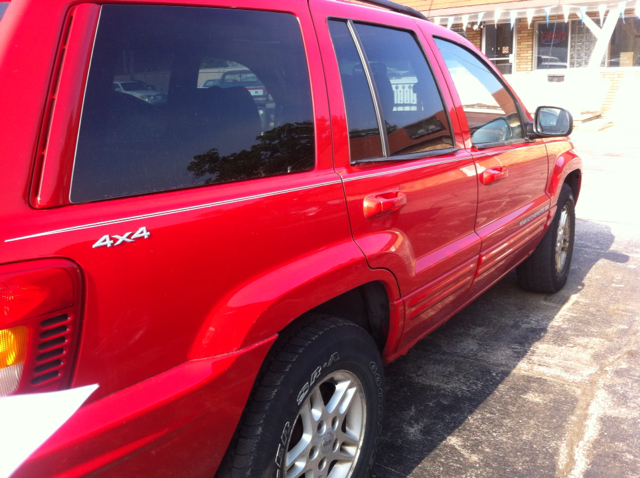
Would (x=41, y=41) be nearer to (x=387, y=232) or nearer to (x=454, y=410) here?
(x=387, y=232)

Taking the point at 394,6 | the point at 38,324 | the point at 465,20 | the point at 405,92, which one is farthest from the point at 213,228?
the point at 465,20

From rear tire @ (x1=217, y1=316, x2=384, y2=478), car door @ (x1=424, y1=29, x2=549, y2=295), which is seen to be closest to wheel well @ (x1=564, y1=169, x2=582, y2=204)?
car door @ (x1=424, y1=29, x2=549, y2=295)

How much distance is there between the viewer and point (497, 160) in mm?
3271

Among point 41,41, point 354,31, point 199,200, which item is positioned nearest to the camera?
point 41,41

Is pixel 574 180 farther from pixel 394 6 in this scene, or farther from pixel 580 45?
pixel 580 45

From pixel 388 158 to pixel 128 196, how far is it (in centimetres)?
121

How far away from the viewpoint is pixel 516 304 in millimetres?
4504

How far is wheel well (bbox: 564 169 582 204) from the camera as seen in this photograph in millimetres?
4676

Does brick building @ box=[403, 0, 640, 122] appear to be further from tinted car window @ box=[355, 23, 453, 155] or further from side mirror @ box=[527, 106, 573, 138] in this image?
tinted car window @ box=[355, 23, 453, 155]

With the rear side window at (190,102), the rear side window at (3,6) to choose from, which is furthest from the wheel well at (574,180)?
the rear side window at (3,6)

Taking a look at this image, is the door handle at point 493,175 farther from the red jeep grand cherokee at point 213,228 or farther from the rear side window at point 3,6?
the rear side window at point 3,6

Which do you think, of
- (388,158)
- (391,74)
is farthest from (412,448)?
(391,74)

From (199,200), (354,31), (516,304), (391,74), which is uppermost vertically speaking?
(354,31)

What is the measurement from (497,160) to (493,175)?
15 centimetres
